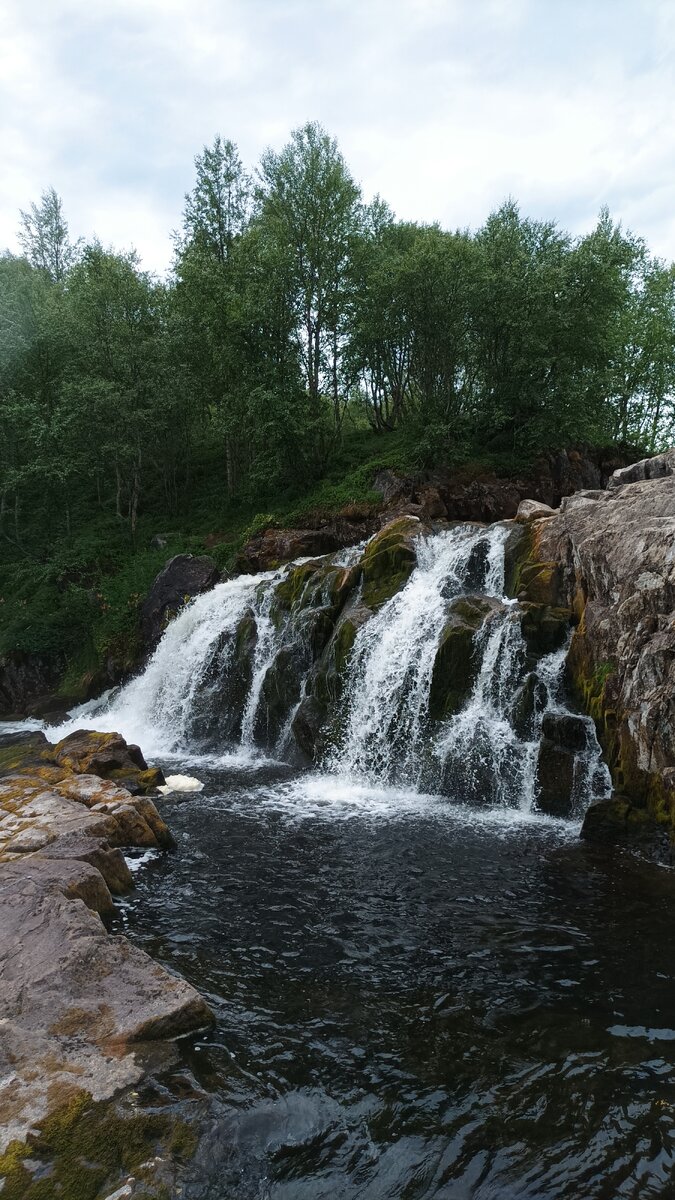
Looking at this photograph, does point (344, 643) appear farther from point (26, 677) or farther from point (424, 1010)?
point (26, 677)

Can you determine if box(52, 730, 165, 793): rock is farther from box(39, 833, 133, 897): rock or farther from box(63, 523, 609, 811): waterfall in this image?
box(39, 833, 133, 897): rock

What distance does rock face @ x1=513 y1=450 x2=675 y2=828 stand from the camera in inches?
436

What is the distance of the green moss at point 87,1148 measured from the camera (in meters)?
4.40

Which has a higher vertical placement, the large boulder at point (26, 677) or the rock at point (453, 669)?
the rock at point (453, 669)

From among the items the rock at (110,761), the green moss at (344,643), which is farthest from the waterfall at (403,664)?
the rock at (110,761)

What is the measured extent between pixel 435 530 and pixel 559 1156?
17160mm

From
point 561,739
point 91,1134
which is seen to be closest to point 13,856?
point 91,1134

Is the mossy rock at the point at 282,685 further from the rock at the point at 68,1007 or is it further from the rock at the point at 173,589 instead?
the rock at the point at 68,1007

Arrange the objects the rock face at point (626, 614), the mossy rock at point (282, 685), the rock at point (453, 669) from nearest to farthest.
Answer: the rock face at point (626, 614), the rock at point (453, 669), the mossy rock at point (282, 685)

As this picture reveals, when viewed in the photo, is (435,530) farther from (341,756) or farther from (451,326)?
(451,326)

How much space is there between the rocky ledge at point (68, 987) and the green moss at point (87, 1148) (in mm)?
62

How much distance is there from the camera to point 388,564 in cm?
1936

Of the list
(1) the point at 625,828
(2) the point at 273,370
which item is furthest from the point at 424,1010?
(2) the point at 273,370

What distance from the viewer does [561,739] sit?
13.1 metres
